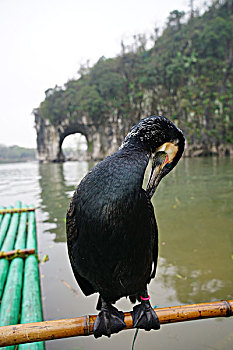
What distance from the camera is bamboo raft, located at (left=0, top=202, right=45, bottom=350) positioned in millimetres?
1630

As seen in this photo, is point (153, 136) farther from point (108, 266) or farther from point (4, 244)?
point (4, 244)

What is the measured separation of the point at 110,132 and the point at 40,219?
2458cm

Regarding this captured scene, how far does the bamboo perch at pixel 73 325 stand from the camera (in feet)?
2.94

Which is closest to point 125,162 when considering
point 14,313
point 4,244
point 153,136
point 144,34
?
point 153,136

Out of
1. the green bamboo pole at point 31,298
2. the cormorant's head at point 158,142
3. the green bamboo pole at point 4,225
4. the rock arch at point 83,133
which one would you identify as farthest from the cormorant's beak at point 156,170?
the rock arch at point 83,133

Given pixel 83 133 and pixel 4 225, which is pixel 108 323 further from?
pixel 83 133

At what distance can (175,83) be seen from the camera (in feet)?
77.2

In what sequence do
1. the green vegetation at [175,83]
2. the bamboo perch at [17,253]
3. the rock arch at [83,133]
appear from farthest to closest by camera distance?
the rock arch at [83,133] → the green vegetation at [175,83] → the bamboo perch at [17,253]

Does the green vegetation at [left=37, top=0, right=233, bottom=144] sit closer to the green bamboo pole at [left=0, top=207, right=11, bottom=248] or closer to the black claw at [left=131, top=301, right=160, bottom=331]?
the green bamboo pole at [left=0, top=207, right=11, bottom=248]

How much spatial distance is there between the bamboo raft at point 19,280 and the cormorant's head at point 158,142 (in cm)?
87

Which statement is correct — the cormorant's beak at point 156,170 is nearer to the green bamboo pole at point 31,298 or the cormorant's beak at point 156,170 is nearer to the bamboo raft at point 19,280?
the bamboo raft at point 19,280

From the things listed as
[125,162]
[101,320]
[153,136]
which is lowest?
[101,320]

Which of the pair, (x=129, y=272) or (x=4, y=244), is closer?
(x=129, y=272)

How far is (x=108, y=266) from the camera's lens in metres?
0.96
